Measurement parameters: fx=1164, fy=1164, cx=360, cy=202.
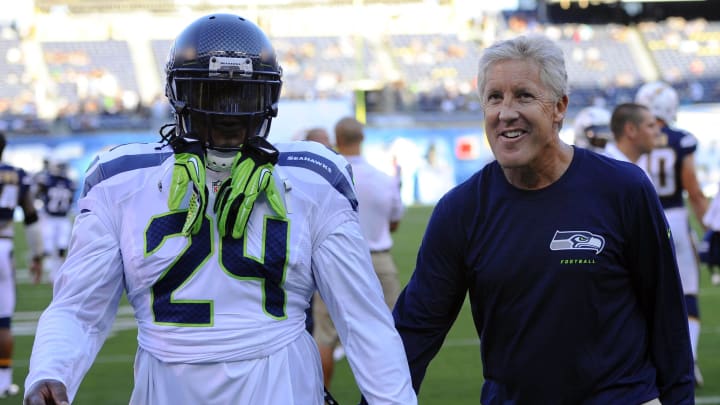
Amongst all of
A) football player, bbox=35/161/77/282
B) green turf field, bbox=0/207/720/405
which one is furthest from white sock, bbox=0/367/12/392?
football player, bbox=35/161/77/282

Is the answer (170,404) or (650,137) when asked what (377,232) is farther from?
(170,404)

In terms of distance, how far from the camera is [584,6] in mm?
41000

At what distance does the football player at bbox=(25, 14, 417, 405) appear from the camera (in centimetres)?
283

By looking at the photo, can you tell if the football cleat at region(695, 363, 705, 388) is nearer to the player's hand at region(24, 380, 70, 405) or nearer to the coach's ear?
the coach's ear

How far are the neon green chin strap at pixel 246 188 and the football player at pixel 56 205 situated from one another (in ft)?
49.3

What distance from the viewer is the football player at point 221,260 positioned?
2826mm

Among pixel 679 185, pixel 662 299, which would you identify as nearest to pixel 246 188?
pixel 662 299

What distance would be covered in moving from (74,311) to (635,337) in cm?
156

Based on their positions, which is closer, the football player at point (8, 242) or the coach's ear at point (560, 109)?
the coach's ear at point (560, 109)

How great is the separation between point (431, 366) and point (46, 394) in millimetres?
6971

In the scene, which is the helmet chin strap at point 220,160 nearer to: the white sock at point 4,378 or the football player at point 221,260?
the football player at point 221,260

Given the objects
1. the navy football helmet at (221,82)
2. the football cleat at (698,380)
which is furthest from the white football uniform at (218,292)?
the football cleat at (698,380)

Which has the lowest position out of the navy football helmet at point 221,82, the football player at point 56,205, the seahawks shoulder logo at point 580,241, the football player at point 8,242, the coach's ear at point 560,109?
the football player at point 56,205

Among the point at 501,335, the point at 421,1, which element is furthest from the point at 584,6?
the point at 501,335
